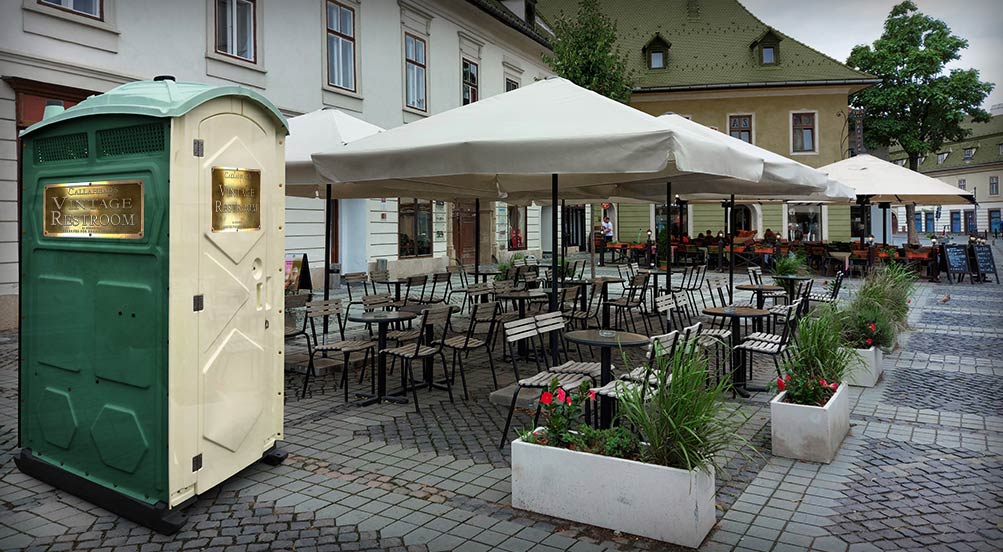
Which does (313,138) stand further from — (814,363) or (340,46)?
(340,46)

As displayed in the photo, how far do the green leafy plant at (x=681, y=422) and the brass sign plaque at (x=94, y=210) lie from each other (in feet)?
8.97

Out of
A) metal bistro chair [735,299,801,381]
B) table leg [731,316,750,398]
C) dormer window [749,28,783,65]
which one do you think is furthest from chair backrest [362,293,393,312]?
dormer window [749,28,783,65]

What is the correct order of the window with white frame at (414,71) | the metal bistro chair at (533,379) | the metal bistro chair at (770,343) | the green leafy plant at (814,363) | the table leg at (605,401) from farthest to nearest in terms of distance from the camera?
the window with white frame at (414,71) < the metal bistro chair at (770,343) < the green leafy plant at (814,363) < the metal bistro chair at (533,379) < the table leg at (605,401)

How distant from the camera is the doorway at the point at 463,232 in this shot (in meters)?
23.2

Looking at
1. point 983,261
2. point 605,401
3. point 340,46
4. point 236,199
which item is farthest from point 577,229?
point 236,199

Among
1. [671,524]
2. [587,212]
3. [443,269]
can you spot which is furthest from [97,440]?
[587,212]

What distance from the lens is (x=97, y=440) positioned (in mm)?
4027

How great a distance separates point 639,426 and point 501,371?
13.1ft

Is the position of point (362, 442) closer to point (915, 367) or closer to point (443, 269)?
point (915, 367)

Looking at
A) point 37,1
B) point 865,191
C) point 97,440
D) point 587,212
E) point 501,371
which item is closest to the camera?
point 97,440

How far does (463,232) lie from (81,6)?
45.3ft

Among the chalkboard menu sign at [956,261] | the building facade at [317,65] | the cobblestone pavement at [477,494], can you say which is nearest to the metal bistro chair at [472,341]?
the cobblestone pavement at [477,494]

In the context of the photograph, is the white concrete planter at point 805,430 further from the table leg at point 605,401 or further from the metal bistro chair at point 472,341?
the metal bistro chair at point 472,341

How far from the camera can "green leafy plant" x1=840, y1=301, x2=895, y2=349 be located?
7098 millimetres
